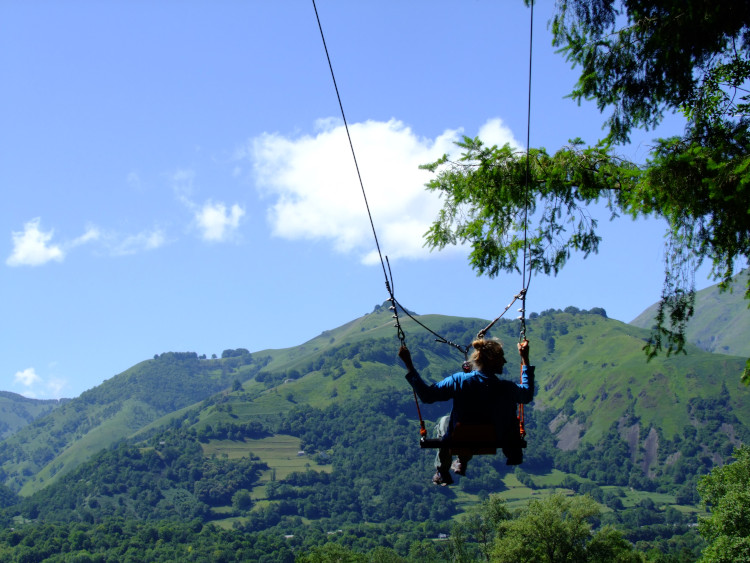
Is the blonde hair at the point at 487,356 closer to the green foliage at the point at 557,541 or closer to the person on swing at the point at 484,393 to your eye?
the person on swing at the point at 484,393

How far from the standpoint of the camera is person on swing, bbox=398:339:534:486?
30.3 ft

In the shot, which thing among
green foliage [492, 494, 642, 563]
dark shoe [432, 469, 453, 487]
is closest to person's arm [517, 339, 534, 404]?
dark shoe [432, 469, 453, 487]

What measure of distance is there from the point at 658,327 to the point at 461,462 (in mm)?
3145

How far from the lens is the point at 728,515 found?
141ft

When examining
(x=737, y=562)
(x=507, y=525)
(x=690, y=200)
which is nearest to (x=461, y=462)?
(x=690, y=200)

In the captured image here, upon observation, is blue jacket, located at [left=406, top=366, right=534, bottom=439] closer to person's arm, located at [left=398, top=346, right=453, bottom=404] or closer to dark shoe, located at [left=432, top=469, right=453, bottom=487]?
person's arm, located at [left=398, top=346, right=453, bottom=404]

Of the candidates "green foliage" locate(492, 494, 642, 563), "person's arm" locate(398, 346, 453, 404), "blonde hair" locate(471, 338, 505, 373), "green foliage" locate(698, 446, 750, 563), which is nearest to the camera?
"person's arm" locate(398, 346, 453, 404)

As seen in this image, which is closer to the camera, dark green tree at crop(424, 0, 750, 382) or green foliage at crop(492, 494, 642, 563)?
dark green tree at crop(424, 0, 750, 382)

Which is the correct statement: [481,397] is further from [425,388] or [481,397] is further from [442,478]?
[442,478]

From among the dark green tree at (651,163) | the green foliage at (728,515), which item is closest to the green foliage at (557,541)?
the green foliage at (728,515)

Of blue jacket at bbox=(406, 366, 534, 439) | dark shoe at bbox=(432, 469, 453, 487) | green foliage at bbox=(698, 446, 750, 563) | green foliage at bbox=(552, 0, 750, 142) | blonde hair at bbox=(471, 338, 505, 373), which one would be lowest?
green foliage at bbox=(698, 446, 750, 563)

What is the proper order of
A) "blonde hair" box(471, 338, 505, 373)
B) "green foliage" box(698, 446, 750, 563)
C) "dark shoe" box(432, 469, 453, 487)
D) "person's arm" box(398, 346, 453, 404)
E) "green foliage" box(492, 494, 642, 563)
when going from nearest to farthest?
"person's arm" box(398, 346, 453, 404) < "blonde hair" box(471, 338, 505, 373) < "dark shoe" box(432, 469, 453, 487) < "green foliage" box(698, 446, 750, 563) < "green foliage" box(492, 494, 642, 563)

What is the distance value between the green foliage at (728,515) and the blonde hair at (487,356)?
114ft

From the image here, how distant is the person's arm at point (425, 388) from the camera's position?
29.5ft
